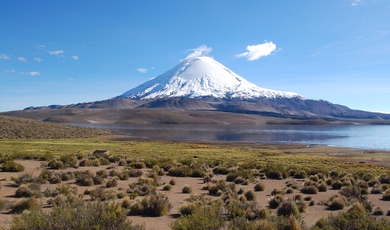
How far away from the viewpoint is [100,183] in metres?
13.1

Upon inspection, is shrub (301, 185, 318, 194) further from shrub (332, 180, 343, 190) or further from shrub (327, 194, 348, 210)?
shrub (327, 194, 348, 210)

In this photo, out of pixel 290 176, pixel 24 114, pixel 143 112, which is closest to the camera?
pixel 290 176

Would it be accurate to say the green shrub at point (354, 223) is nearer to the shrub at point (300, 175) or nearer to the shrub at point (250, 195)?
the shrub at point (250, 195)

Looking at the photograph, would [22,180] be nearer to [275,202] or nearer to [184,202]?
[184,202]

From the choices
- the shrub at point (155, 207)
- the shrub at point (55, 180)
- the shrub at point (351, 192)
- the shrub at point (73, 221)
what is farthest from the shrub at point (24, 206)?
the shrub at point (351, 192)

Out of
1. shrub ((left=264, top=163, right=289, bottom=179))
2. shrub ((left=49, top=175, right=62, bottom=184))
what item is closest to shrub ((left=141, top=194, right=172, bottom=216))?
shrub ((left=49, top=175, right=62, bottom=184))

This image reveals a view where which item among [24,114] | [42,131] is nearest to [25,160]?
[42,131]

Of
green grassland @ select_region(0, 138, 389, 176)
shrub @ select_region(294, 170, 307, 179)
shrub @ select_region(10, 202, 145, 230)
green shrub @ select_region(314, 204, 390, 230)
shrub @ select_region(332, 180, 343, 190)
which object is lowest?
green grassland @ select_region(0, 138, 389, 176)

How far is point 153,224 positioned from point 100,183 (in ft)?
20.1

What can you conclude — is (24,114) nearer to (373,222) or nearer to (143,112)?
(143,112)

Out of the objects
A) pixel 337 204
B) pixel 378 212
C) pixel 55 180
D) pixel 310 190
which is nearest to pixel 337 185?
pixel 310 190

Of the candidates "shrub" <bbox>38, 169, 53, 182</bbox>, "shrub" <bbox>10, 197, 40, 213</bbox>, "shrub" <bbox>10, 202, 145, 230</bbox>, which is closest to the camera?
"shrub" <bbox>10, 202, 145, 230</bbox>

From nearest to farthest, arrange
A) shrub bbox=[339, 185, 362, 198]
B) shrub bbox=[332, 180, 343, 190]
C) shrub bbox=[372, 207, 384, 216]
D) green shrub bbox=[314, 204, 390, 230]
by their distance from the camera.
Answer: green shrub bbox=[314, 204, 390, 230] → shrub bbox=[372, 207, 384, 216] → shrub bbox=[339, 185, 362, 198] → shrub bbox=[332, 180, 343, 190]

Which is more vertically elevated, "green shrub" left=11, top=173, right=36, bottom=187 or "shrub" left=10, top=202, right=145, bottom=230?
"shrub" left=10, top=202, right=145, bottom=230
